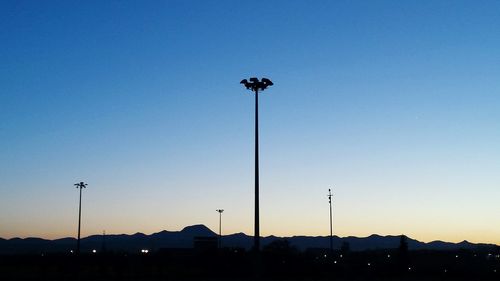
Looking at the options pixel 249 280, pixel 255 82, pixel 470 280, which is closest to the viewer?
pixel 255 82

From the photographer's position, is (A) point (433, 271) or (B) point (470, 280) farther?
(A) point (433, 271)

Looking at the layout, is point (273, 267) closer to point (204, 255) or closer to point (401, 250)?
point (204, 255)

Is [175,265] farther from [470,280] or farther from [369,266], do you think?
[470,280]

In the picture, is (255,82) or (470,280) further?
(470,280)

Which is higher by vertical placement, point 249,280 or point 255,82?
point 255,82

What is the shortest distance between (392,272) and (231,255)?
23242 millimetres

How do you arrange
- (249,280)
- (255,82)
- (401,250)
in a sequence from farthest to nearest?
1. (401,250)
2. (249,280)
3. (255,82)

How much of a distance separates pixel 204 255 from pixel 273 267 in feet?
42.3

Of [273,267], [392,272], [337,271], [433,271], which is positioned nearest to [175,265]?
[273,267]

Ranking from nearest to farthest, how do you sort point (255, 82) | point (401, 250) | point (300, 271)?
point (255, 82), point (300, 271), point (401, 250)

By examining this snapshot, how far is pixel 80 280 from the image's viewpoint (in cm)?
5125

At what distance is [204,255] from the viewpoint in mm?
88250

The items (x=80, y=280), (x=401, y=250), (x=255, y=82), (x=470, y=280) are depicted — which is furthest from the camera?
(x=401, y=250)

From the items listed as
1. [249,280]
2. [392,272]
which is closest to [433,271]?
[392,272]
